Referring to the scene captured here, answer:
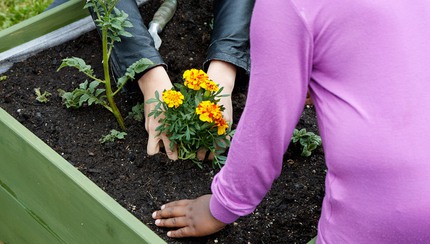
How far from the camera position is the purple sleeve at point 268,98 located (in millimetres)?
1227

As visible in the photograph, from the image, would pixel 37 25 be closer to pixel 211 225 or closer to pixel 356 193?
pixel 211 225

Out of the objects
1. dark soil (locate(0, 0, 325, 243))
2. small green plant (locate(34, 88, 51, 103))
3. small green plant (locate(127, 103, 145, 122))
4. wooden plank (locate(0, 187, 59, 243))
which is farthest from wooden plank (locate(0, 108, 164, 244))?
small green plant (locate(127, 103, 145, 122))

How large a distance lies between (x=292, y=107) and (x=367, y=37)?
19 centimetres

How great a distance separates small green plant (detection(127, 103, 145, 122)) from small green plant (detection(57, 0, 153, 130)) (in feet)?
0.14

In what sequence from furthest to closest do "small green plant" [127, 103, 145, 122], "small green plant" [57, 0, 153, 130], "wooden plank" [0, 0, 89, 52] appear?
"wooden plank" [0, 0, 89, 52] < "small green plant" [127, 103, 145, 122] < "small green plant" [57, 0, 153, 130]

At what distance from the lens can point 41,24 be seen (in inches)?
95.8

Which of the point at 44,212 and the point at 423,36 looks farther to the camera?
the point at 44,212

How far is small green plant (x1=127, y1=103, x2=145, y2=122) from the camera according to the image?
7.10 feet

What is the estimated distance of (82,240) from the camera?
6.07 ft

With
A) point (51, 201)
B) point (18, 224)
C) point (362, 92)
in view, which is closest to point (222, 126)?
point (51, 201)

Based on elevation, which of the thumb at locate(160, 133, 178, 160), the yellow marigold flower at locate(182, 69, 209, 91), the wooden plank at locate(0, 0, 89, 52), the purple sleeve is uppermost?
the purple sleeve

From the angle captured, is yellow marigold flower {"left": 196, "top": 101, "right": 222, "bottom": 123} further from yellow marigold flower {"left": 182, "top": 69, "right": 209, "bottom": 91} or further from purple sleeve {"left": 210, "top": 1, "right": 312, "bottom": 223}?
purple sleeve {"left": 210, "top": 1, "right": 312, "bottom": 223}

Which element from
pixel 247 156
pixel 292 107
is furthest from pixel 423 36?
pixel 247 156

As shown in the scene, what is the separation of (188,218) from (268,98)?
0.55 metres
